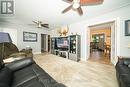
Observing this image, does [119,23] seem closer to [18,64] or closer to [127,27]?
[127,27]

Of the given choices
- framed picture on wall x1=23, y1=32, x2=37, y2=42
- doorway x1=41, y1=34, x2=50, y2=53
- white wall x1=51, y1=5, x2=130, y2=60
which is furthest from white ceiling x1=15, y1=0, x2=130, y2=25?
doorway x1=41, y1=34, x2=50, y2=53

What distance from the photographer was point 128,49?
349 cm

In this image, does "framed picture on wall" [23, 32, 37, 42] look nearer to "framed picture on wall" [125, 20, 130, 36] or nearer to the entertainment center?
the entertainment center

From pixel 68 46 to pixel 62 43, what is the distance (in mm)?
860

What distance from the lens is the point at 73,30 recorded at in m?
6.38

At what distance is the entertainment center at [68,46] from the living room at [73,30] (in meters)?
0.07

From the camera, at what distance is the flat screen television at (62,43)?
21.2 feet

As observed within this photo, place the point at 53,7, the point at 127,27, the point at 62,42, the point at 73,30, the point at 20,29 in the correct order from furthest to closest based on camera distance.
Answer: the point at 20,29
the point at 62,42
the point at 73,30
the point at 53,7
the point at 127,27

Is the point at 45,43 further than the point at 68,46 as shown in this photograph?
Yes

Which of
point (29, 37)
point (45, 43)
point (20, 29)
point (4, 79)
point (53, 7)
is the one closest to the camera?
point (4, 79)

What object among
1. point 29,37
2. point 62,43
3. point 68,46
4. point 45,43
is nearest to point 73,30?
point 68,46

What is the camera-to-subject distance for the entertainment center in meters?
5.48

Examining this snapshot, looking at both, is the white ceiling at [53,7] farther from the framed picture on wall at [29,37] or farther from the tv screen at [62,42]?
the framed picture on wall at [29,37]

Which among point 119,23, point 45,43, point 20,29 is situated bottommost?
point 45,43
